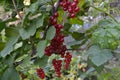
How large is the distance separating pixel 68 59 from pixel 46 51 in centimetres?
19

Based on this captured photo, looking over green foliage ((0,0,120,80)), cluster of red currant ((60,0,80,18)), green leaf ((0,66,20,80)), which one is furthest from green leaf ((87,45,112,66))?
green leaf ((0,66,20,80))

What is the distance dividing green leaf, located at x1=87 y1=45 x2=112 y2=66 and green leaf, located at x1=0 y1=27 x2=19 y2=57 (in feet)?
0.67

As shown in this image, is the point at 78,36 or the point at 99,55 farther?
the point at 78,36


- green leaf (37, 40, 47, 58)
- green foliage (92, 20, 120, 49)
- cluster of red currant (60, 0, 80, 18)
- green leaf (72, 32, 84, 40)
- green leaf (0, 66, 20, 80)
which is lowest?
green leaf (0, 66, 20, 80)

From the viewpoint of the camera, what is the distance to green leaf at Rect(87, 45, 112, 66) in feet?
2.54

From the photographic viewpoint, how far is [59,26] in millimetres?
800

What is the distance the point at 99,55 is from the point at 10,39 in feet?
0.81

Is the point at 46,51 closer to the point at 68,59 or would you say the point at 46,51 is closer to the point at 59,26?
the point at 59,26

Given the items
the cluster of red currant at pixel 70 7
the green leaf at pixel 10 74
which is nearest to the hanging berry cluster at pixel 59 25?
the cluster of red currant at pixel 70 7

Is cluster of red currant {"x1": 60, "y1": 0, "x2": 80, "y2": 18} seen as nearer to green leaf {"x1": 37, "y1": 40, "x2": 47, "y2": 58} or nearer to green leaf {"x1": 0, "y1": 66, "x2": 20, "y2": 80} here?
green leaf {"x1": 37, "y1": 40, "x2": 47, "y2": 58}

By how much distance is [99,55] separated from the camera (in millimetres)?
784

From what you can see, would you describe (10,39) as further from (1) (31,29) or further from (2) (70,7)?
(2) (70,7)

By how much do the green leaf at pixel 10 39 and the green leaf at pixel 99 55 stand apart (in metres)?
0.20

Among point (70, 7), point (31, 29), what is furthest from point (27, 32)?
point (70, 7)
